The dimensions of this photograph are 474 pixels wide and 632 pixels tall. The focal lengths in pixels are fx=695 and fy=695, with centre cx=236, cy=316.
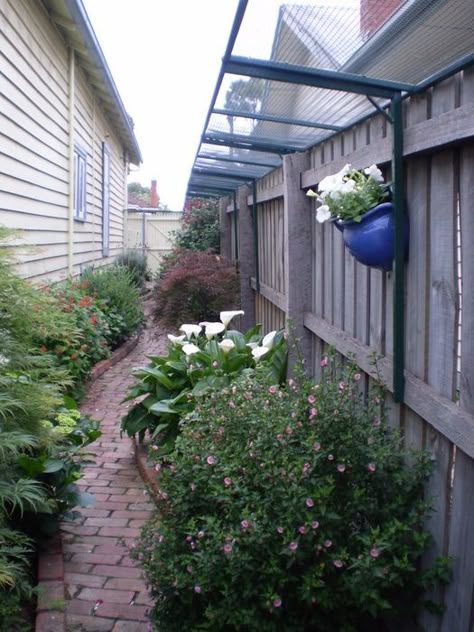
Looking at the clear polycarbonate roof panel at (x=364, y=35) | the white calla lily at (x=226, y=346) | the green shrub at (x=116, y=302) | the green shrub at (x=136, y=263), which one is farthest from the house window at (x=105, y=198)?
the clear polycarbonate roof panel at (x=364, y=35)

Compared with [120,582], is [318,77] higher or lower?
higher

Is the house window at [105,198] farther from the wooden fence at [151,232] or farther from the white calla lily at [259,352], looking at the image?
the white calla lily at [259,352]

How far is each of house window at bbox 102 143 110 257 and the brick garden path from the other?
354 inches

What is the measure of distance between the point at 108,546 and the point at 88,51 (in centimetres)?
830

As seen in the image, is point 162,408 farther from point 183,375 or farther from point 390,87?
point 390,87

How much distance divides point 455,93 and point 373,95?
0.60 metres

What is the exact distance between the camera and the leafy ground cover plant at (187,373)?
4.77 meters

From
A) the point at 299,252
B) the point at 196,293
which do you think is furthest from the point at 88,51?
the point at 299,252

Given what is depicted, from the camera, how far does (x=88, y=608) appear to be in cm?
324

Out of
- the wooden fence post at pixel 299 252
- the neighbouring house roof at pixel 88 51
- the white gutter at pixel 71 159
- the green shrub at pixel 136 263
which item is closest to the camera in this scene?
the wooden fence post at pixel 299 252

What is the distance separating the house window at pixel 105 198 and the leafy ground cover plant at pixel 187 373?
9512 mm

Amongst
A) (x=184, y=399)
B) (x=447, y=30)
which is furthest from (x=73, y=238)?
(x=447, y=30)

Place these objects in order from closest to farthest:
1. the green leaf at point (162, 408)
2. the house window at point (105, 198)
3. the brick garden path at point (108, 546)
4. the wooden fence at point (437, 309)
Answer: the wooden fence at point (437, 309), the brick garden path at point (108, 546), the green leaf at point (162, 408), the house window at point (105, 198)

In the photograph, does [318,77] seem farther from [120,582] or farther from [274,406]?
[120,582]
